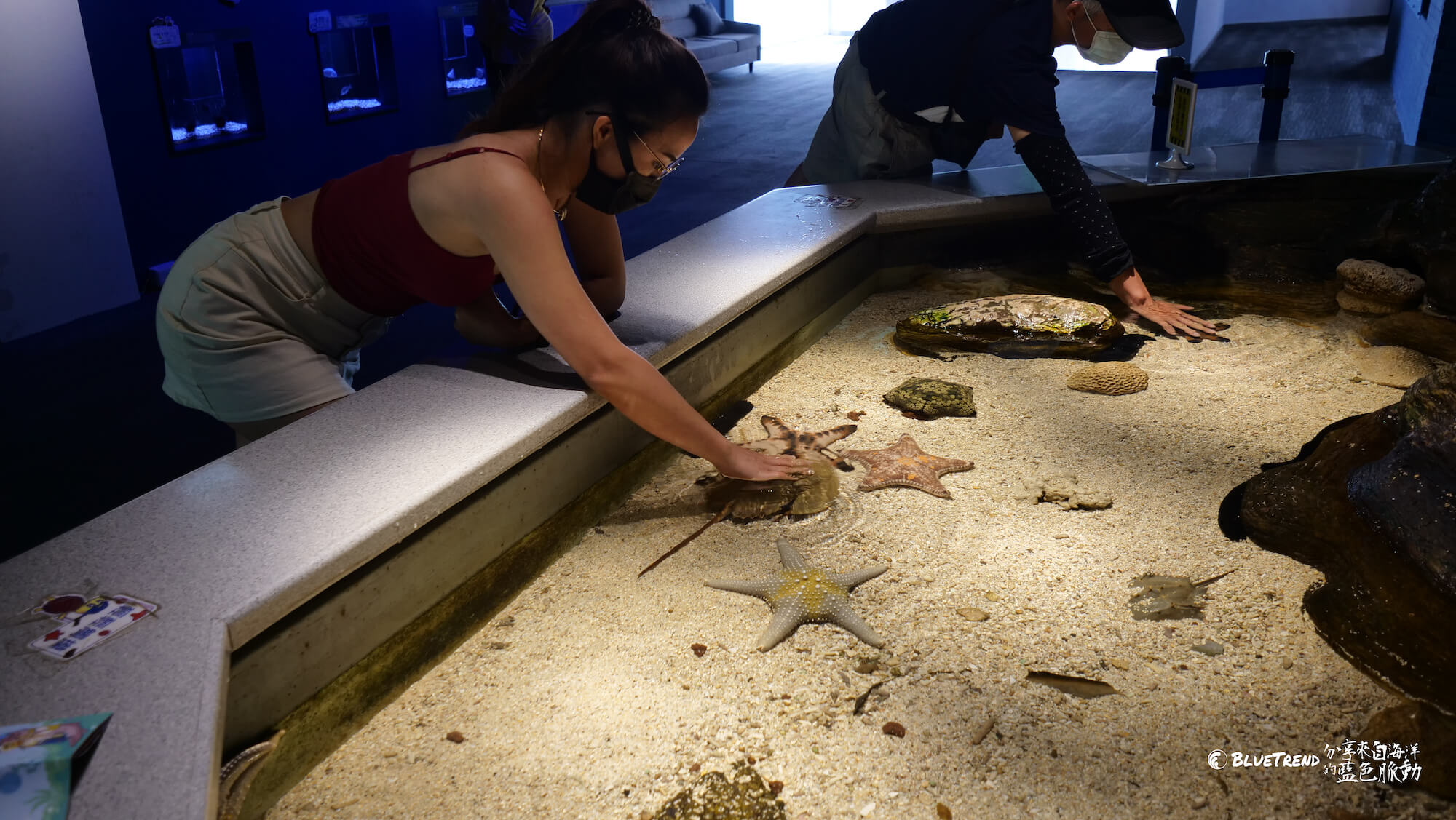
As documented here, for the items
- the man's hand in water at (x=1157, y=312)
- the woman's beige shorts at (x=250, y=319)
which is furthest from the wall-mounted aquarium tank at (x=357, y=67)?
the man's hand in water at (x=1157, y=312)

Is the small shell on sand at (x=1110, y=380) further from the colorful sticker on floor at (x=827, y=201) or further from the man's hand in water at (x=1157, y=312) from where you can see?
the colorful sticker on floor at (x=827, y=201)

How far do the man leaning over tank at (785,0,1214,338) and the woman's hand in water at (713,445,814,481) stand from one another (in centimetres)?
179

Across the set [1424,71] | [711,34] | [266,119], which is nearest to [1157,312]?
[266,119]

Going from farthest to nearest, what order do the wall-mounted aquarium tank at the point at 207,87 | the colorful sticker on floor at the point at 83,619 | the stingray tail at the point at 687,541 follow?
the wall-mounted aquarium tank at the point at 207,87
the stingray tail at the point at 687,541
the colorful sticker on floor at the point at 83,619

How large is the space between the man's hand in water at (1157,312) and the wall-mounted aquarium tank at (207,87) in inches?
211

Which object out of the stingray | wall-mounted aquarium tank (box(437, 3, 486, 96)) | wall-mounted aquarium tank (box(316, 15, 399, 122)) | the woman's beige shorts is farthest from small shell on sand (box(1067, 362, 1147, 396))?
wall-mounted aquarium tank (box(437, 3, 486, 96))

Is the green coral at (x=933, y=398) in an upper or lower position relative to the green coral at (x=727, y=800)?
upper

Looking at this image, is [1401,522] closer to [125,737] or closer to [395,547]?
[395,547]

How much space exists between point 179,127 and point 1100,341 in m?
5.45

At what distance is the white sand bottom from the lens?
1.81 metres

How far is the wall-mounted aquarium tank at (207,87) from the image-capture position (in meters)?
5.62

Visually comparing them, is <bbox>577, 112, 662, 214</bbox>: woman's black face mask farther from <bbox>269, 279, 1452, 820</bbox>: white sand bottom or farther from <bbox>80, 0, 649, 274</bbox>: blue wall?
<bbox>80, 0, 649, 274</bbox>: blue wall

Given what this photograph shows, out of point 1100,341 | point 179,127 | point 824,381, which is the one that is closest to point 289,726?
point 824,381

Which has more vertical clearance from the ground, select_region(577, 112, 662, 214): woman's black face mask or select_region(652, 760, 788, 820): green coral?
select_region(577, 112, 662, 214): woman's black face mask
